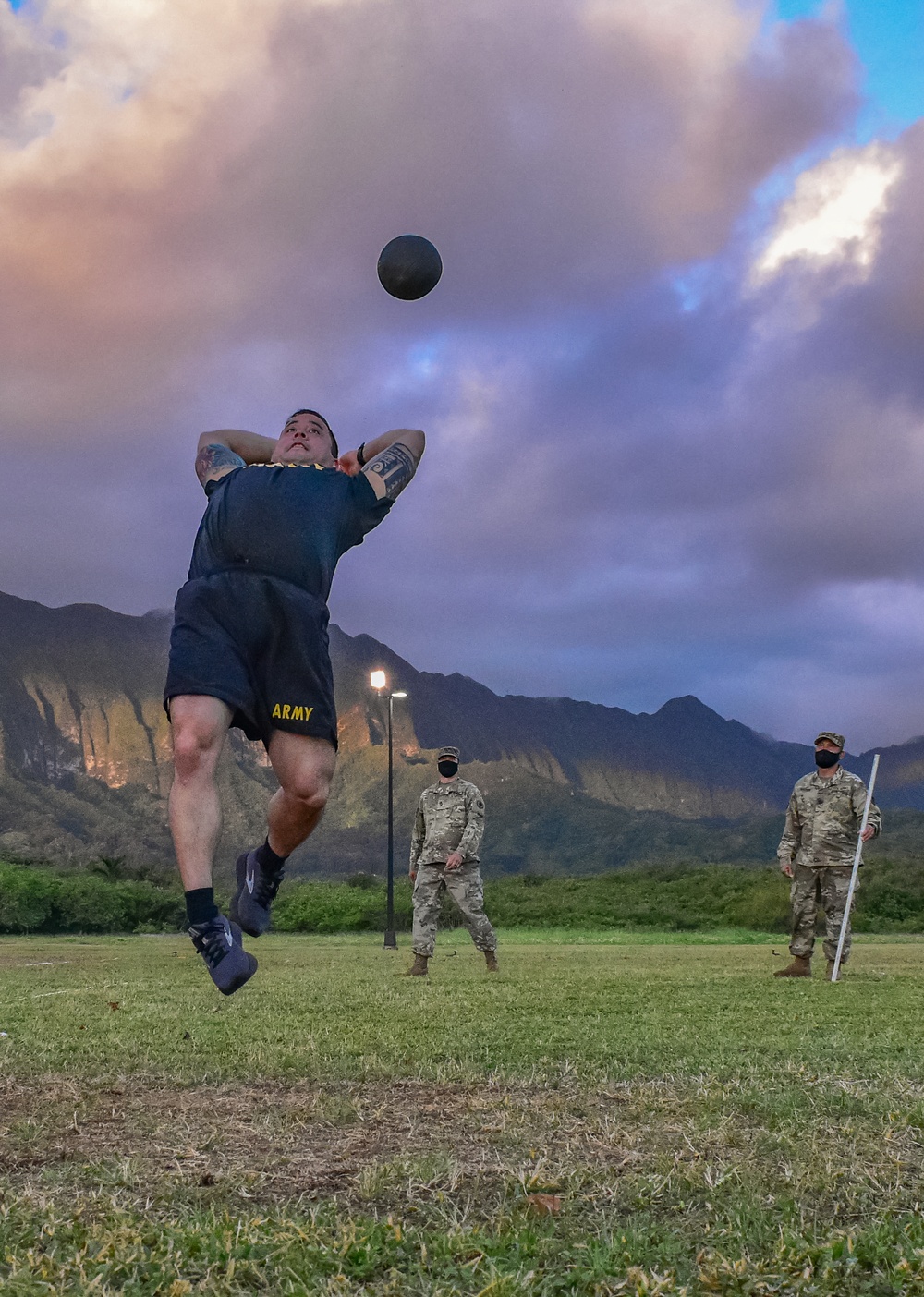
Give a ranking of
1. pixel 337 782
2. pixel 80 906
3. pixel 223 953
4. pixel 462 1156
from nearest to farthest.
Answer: pixel 462 1156
pixel 223 953
pixel 80 906
pixel 337 782

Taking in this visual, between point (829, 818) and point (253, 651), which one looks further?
point (829, 818)

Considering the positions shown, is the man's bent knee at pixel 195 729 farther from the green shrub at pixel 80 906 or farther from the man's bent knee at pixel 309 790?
the green shrub at pixel 80 906

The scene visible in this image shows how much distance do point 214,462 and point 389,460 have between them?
726 mm

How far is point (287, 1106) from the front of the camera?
13.5ft

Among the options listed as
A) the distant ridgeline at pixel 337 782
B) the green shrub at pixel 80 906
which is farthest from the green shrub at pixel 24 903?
the distant ridgeline at pixel 337 782

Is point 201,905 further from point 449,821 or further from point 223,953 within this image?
point 449,821

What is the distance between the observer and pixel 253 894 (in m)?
4.81

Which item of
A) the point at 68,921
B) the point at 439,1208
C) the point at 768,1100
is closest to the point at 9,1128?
the point at 439,1208

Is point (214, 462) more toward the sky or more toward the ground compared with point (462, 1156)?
more toward the sky

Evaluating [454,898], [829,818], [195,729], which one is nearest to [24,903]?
[454,898]

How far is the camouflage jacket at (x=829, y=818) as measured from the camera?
481 inches

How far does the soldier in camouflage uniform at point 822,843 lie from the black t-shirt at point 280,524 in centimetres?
895

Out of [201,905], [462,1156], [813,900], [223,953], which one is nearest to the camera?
[462,1156]

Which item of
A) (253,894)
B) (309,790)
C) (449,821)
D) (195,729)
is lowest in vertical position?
(253,894)
